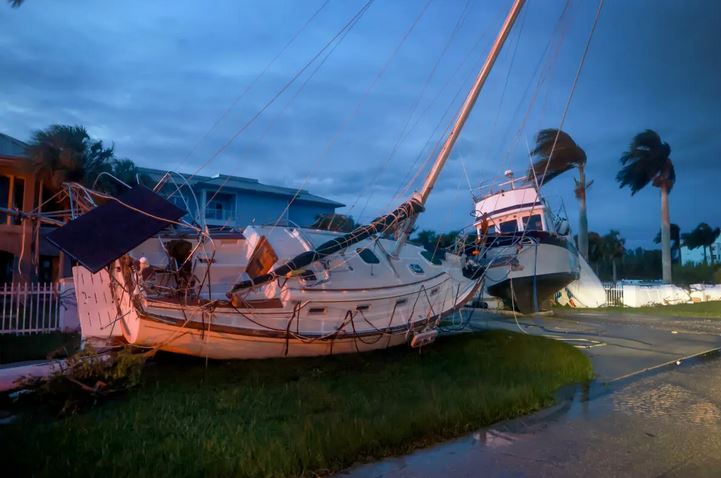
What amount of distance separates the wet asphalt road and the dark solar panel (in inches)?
174

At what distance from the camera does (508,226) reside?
22.5 m

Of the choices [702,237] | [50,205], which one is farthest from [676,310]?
[702,237]

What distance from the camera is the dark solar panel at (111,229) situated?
7.60m

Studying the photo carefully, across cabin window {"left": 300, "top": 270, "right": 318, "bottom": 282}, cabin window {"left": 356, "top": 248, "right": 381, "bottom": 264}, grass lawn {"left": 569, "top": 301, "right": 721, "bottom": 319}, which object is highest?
cabin window {"left": 356, "top": 248, "right": 381, "bottom": 264}

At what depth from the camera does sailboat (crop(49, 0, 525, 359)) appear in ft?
27.3

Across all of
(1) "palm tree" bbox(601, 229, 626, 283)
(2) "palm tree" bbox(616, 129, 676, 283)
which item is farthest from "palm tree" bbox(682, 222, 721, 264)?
(2) "palm tree" bbox(616, 129, 676, 283)

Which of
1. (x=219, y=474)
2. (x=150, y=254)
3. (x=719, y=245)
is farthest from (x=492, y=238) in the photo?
(x=719, y=245)

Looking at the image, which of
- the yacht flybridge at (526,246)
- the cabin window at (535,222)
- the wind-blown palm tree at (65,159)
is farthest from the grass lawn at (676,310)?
the wind-blown palm tree at (65,159)

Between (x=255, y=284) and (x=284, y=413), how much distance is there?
2910mm

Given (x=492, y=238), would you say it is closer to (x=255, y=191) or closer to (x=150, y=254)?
(x=150, y=254)

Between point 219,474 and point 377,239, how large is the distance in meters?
7.12

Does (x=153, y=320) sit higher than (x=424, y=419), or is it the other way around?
(x=153, y=320)

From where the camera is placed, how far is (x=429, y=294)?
476 inches

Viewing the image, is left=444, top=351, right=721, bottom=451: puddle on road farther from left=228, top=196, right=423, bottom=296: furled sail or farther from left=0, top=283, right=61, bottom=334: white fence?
left=0, top=283, right=61, bottom=334: white fence
